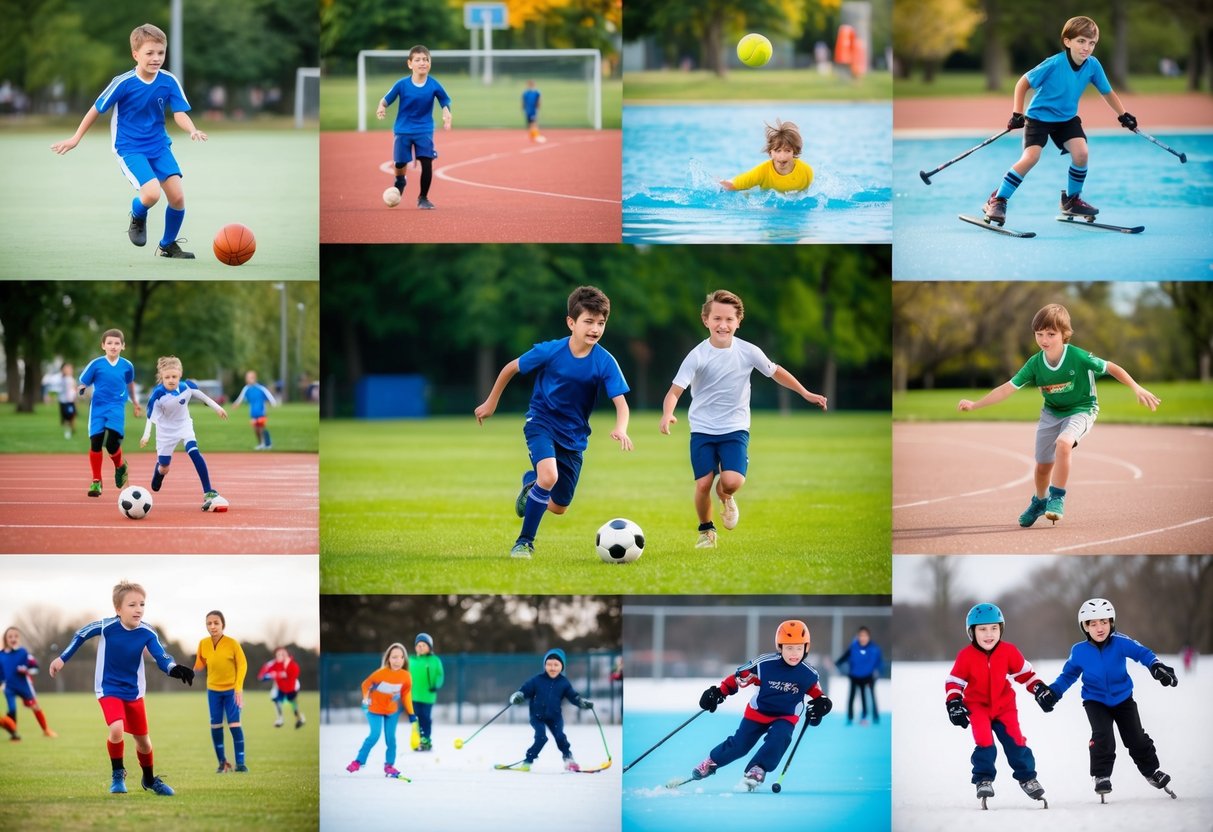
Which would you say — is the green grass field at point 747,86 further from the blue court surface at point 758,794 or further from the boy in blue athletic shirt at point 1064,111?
the blue court surface at point 758,794

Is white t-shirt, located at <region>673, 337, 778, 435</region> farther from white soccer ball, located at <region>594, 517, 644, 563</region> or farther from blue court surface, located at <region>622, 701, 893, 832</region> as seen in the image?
blue court surface, located at <region>622, 701, 893, 832</region>

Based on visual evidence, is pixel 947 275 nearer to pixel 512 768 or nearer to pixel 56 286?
pixel 512 768

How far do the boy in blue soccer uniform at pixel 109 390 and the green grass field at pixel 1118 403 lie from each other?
12.3 feet

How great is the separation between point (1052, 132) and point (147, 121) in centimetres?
433

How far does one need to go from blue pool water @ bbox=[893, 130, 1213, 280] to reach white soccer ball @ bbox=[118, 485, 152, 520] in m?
3.77

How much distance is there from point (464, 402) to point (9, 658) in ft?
48.0

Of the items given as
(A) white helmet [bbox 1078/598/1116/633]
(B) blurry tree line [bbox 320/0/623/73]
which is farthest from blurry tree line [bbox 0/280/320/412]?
(A) white helmet [bbox 1078/598/1116/633]

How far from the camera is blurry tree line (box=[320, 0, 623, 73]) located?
30.4 feet

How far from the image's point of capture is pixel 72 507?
730 centimetres

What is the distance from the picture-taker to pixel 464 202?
7.66 m

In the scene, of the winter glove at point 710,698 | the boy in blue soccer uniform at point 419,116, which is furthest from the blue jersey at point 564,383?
the winter glove at point 710,698

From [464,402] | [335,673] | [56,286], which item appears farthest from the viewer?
[464,402]

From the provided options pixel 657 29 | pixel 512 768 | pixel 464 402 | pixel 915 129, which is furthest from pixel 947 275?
pixel 464 402

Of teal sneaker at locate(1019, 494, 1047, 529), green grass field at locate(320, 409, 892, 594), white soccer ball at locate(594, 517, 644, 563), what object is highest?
teal sneaker at locate(1019, 494, 1047, 529)
